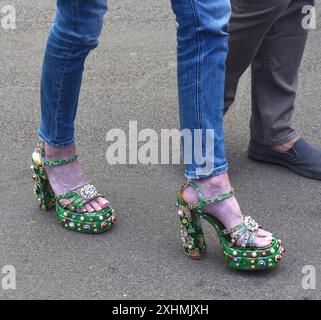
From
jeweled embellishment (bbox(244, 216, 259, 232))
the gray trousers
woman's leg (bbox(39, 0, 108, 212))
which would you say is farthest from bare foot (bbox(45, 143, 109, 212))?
the gray trousers

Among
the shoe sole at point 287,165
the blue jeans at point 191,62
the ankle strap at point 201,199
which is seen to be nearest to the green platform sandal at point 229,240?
the ankle strap at point 201,199

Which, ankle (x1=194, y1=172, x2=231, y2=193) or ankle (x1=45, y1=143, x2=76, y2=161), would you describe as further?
ankle (x1=45, y1=143, x2=76, y2=161)

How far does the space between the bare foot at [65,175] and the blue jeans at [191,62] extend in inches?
8.2

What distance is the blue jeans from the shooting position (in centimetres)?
279

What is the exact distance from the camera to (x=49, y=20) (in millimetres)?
5359

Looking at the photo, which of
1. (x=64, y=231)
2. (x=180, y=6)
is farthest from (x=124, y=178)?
(x=180, y=6)

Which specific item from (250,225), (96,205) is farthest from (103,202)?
(250,225)

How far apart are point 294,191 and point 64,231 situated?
3.02 ft

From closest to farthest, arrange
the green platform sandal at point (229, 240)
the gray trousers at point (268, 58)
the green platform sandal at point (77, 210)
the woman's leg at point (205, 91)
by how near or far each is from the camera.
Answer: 1. the woman's leg at point (205, 91)
2. the green platform sandal at point (229, 240)
3. the green platform sandal at point (77, 210)
4. the gray trousers at point (268, 58)

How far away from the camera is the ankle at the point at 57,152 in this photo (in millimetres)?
3207

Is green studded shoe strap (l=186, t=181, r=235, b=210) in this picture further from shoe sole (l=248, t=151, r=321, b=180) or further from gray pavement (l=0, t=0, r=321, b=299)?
shoe sole (l=248, t=151, r=321, b=180)

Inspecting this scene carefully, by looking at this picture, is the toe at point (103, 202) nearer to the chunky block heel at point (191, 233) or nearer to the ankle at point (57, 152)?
the ankle at point (57, 152)

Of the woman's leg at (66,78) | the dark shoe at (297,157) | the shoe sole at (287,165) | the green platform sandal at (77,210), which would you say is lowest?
the shoe sole at (287,165)

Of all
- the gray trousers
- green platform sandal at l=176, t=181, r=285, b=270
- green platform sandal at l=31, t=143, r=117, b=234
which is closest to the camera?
green platform sandal at l=176, t=181, r=285, b=270
